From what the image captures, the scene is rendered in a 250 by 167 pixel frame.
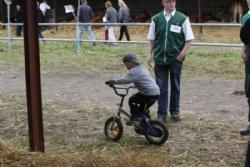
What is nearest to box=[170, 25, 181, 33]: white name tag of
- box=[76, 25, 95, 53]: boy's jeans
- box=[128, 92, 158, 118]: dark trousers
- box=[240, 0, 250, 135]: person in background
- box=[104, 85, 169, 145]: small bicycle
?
box=[240, 0, 250, 135]: person in background

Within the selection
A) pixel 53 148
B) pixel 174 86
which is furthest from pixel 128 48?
pixel 53 148

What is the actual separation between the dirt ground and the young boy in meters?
0.37

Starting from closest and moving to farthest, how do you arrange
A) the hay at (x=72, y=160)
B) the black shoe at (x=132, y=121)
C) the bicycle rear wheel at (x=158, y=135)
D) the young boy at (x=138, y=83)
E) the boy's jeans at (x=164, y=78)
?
the hay at (x=72, y=160) < the bicycle rear wheel at (x=158, y=135) < the young boy at (x=138, y=83) < the black shoe at (x=132, y=121) < the boy's jeans at (x=164, y=78)

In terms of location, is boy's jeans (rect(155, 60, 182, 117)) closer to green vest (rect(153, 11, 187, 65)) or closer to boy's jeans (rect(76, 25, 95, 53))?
green vest (rect(153, 11, 187, 65))

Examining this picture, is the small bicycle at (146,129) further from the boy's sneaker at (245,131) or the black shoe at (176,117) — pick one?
the black shoe at (176,117)

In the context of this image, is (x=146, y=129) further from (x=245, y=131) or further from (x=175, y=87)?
(x=175, y=87)

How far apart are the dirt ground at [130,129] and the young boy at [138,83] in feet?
1.22

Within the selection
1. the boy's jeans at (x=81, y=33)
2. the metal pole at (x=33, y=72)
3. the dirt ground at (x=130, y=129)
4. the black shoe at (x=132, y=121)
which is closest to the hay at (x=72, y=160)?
the metal pole at (x=33, y=72)

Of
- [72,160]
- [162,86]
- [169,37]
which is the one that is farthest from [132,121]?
[72,160]

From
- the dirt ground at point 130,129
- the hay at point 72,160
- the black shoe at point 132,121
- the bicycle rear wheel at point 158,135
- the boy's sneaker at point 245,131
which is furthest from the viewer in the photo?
the boy's sneaker at point 245,131

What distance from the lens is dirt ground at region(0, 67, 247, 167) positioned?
20.9 ft

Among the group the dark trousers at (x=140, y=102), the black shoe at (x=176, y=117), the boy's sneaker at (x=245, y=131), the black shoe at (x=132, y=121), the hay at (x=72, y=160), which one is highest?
the dark trousers at (x=140, y=102)

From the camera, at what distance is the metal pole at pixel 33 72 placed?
555 centimetres

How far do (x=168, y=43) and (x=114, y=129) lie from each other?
53.7 inches
